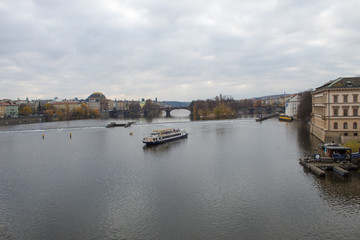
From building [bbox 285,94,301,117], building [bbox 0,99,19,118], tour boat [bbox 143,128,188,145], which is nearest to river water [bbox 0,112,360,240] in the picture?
tour boat [bbox 143,128,188,145]

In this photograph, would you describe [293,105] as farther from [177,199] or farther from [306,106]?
[177,199]

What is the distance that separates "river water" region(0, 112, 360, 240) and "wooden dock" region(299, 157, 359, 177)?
449 millimetres

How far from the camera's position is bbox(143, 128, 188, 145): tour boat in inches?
1353

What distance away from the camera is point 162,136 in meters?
37.2

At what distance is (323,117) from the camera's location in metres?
29.9

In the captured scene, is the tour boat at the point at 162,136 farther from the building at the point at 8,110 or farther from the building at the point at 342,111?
the building at the point at 8,110

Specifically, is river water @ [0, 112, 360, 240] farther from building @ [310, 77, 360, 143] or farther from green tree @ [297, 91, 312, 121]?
green tree @ [297, 91, 312, 121]

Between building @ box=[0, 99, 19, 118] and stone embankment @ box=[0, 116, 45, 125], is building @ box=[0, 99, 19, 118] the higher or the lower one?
the higher one

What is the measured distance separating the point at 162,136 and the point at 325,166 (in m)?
21.2

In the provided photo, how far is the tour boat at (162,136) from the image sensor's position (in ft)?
113

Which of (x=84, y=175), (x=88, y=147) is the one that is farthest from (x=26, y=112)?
(x=84, y=175)

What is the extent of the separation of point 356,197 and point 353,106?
16278 millimetres

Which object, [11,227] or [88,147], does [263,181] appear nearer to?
[11,227]

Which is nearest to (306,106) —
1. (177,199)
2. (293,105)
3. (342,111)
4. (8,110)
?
(293,105)
